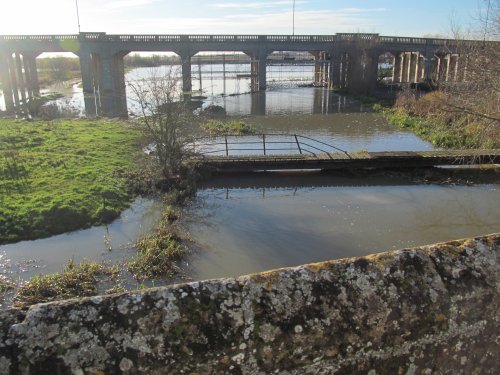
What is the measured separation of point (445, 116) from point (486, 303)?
27.9m

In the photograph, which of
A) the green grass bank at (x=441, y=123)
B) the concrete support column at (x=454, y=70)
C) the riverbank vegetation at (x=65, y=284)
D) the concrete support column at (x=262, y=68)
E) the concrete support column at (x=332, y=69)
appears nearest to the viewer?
the riverbank vegetation at (x=65, y=284)

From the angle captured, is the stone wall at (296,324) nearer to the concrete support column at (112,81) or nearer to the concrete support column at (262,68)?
the concrete support column at (112,81)

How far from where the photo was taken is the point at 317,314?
6.28ft

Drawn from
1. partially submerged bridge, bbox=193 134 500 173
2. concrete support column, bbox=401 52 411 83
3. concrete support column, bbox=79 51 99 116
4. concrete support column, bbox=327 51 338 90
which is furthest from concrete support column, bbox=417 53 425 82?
partially submerged bridge, bbox=193 134 500 173

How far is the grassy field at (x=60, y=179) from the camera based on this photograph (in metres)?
12.4

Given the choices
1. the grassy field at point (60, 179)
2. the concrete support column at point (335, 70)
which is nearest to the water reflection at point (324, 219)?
the grassy field at point (60, 179)

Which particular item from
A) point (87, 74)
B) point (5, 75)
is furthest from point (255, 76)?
point (5, 75)

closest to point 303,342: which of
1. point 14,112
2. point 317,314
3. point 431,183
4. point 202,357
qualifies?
point 317,314

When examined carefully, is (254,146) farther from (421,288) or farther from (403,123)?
(421,288)

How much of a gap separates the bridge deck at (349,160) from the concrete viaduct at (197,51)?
3135 cm

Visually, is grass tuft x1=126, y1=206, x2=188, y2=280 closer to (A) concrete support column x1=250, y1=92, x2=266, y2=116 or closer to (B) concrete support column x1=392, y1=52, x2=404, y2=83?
(A) concrete support column x1=250, y1=92, x2=266, y2=116

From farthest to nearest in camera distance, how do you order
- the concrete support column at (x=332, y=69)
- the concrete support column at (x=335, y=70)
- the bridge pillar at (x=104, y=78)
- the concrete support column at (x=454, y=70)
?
the concrete support column at (x=332, y=69), the concrete support column at (x=335, y=70), the bridge pillar at (x=104, y=78), the concrete support column at (x=454, y=70)

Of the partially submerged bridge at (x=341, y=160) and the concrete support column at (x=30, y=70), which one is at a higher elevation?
the concrete support column at (x=30, y=70)

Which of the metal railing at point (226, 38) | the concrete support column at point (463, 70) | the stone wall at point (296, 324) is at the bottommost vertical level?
the stone wall at point (296, 324)
